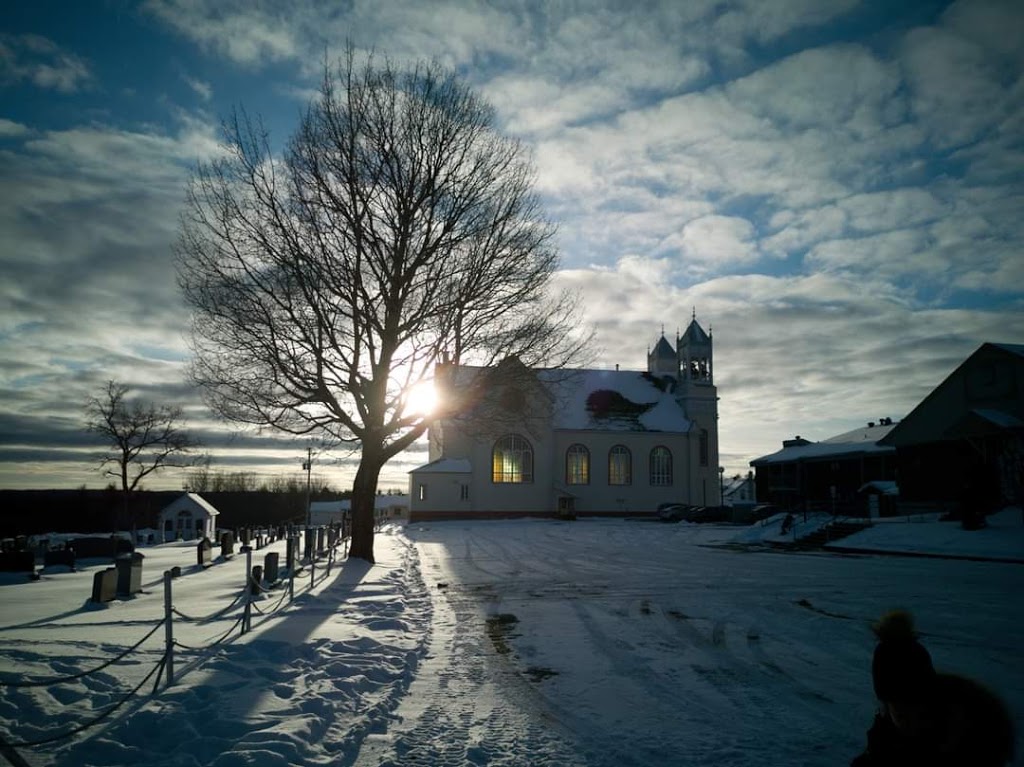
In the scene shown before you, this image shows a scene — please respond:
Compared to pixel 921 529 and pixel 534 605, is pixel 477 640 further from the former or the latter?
pixel 921 529

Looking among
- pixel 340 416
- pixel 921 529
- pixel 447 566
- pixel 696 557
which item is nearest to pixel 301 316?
pixel 340 416

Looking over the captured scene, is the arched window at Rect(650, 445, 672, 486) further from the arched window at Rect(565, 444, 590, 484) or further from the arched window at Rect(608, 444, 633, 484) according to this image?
the arched window at Rect(565, 444, 590, 484)

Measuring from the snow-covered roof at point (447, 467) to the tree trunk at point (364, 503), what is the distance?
106ft

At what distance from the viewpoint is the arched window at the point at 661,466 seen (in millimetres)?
58438

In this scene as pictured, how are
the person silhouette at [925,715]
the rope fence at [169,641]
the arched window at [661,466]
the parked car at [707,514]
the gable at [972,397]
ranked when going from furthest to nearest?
the arched window at [661,466]
the parked car at [707,514]
the gable at [972,397]
the rope fence at [169,641]
the person silhouette at [925,715]

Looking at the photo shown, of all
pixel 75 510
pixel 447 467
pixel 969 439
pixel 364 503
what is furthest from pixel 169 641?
pixel 75 510

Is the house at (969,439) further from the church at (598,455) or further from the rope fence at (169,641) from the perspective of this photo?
the rope fence at (169,641)

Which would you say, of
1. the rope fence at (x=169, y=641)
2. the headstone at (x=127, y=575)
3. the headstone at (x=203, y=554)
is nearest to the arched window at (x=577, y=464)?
the rope fence at (x=169, y=641)

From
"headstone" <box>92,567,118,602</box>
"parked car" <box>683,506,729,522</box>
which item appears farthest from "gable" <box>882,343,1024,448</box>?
"headstone" <box>92,567,118,602</box>

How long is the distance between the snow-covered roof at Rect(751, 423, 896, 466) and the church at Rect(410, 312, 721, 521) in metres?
6.98

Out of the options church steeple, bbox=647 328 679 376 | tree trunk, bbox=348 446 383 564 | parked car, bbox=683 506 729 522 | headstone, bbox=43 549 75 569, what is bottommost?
parked car, bbox=683 506 729 522

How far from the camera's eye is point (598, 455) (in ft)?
188

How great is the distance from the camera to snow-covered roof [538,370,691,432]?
58.1 metres

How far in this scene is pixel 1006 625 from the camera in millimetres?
10789
